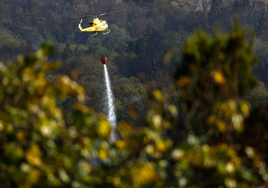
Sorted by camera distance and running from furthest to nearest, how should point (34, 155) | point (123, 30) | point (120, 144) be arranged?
point (123, 30)
point (120, 144)
point (34, 155)

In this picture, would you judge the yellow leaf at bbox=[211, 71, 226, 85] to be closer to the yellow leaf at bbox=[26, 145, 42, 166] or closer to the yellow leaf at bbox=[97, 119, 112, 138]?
the yellow leaf at bbox=[97, 119, 112, 138]

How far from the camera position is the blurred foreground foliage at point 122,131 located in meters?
7.46

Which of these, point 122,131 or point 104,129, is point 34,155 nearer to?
point 104,129

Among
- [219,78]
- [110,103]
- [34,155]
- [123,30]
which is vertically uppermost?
[219,78]

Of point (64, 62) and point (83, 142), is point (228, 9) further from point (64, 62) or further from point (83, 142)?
point (83, 142)

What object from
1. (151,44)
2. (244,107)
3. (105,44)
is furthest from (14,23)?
(244,107)

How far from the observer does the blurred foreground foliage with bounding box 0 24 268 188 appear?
7457 mm

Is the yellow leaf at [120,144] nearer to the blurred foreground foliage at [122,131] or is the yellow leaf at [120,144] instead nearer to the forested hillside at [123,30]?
the blurred foreground foliage at [122,131]

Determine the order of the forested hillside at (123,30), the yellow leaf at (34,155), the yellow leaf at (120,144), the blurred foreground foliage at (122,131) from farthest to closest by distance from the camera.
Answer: the forested hillside at (123,30), the yellow leaf at (120,144), the blurred foreground foliage at (122,131), the yellow leaf at (34,155)

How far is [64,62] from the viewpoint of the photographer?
103312 millimetres

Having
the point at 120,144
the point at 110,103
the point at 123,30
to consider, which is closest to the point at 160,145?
the point at 120,144

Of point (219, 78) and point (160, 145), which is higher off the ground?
point (219, 78)

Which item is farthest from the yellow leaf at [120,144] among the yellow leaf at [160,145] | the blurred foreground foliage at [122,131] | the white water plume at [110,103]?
the white water plume at [110,103]

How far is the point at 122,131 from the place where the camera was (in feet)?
26.9
